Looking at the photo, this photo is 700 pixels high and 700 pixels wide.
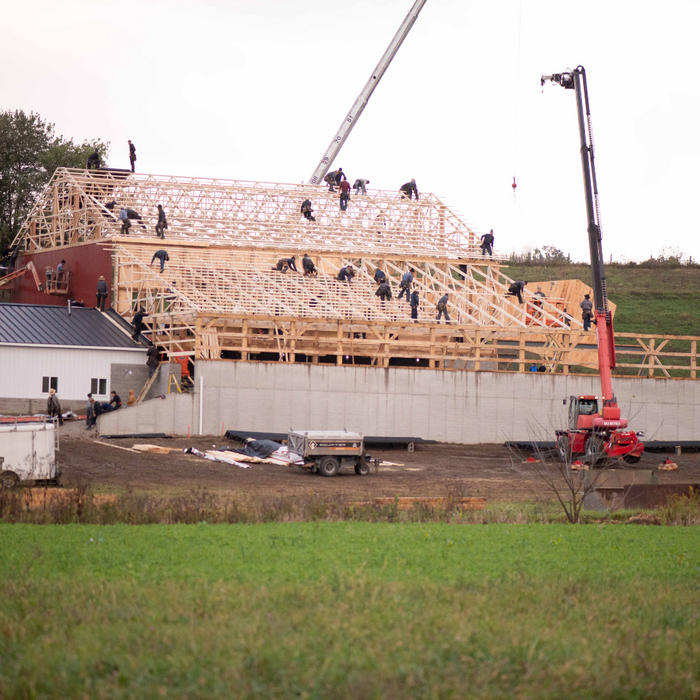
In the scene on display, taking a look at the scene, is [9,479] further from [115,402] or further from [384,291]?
[384,291]

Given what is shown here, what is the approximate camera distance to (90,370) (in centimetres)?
3481

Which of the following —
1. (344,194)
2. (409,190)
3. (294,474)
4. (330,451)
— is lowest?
(294,474)

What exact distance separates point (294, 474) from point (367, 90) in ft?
119

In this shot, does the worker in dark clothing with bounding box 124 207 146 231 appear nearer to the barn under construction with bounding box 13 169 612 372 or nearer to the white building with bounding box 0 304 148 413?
the barn under construction with bounding box 13 169 612 372

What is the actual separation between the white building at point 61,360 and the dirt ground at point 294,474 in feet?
9.48

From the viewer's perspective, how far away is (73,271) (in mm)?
43094

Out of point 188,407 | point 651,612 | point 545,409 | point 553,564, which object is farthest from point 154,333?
point 651,612

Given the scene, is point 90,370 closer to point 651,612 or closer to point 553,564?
point 553,564

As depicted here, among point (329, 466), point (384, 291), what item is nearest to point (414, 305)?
point (384, 291)

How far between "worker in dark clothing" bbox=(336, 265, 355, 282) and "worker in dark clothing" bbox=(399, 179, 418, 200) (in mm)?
10783

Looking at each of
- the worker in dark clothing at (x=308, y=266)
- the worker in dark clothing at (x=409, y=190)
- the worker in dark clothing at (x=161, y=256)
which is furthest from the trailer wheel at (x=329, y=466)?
the worker in dark clothing at (x=409, y=190)

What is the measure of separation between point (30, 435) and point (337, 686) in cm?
1506

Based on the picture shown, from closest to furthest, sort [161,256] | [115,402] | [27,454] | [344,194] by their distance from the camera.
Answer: [27,454] < [115,402] < [161,256] < [344,194]

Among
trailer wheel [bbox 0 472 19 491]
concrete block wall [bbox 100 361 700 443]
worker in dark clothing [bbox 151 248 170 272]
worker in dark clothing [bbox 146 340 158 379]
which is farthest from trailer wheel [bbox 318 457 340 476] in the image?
worker in dark clothing [bbox 151 248 170 272]
